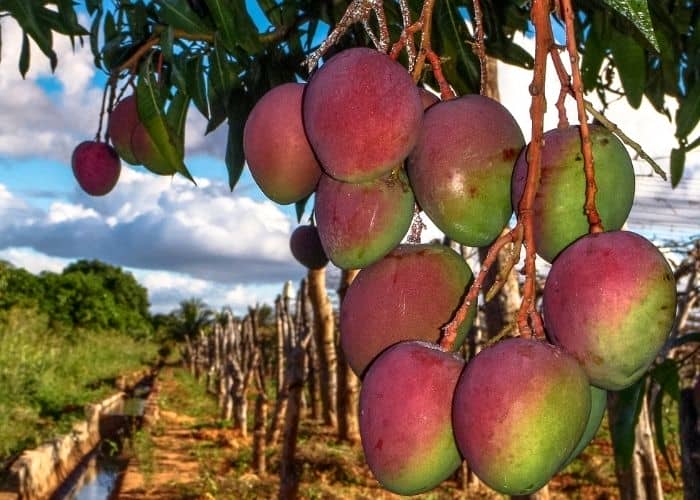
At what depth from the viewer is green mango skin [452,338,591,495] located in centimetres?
54

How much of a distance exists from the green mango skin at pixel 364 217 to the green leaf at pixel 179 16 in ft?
2.34

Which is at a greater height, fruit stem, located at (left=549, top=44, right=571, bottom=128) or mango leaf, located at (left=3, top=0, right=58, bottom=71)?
mango leaf, located at (left=3, top=0, right=58, bottom=71)

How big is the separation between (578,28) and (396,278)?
125cm

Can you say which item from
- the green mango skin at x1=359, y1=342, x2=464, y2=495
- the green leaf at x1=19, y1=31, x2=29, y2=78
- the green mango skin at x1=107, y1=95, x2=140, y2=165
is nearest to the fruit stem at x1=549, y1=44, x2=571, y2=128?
the green mango skin at x1=359, y1=342, x2=464, y2=495

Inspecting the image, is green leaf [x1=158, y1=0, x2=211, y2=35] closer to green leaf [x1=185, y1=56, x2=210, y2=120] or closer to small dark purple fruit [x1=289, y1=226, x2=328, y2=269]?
green leaf [x1=185, y1=56, x2=210, y2=120]

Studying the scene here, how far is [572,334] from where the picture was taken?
568 mm

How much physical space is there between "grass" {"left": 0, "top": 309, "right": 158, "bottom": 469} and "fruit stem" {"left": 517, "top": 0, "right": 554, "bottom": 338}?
9.35 meters

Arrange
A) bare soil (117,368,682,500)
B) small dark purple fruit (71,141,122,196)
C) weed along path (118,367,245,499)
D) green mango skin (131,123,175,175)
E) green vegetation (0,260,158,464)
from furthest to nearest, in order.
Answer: green vegetation (0,260,158,464), weed along path (118,367,245,499), bare soil (117,368,682,500), small dark purple fruit (71,141,122,196), green mango skin (131,123,175,175)

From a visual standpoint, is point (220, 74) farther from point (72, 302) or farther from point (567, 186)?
point (72, 302)

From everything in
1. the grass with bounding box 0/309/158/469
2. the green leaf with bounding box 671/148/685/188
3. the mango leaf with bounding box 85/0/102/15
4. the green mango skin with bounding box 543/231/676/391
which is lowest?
the grass with bounding box 0/309/158/469

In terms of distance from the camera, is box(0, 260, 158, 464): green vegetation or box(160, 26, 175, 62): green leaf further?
box(0, 260, 158, 464): green vegetation

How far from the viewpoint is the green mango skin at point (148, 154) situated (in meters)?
1.29

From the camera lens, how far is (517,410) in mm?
Result: 547

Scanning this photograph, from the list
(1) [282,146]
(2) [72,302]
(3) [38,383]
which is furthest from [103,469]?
(2) [72,302]
